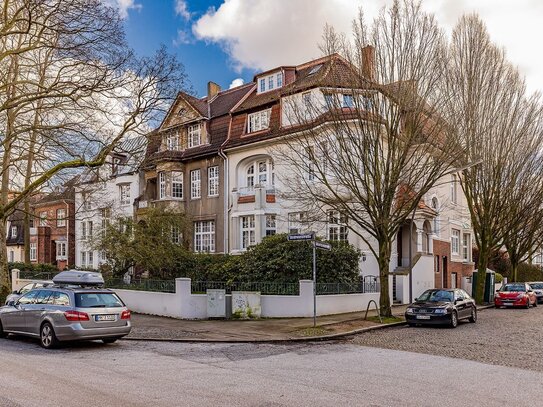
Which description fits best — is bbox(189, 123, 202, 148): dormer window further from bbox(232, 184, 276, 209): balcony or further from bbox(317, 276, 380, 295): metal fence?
bbox(317, 276, 380, 295): metal fence

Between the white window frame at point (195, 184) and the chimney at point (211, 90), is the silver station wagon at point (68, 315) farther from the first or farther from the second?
the chimney at point (211, 90)

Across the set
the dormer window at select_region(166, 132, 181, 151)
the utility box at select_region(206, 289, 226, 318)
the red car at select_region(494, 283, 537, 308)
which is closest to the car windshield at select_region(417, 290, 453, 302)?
the utility box at select_region(206, 289, 226, 318)

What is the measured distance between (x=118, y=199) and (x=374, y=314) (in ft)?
78.7

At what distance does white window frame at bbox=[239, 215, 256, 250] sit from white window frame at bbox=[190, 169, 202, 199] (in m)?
4.35

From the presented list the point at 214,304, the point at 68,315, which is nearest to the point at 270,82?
the point at 214,304

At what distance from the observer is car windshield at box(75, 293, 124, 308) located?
1296 cm

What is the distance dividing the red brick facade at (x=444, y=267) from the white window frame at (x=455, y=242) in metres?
0.80

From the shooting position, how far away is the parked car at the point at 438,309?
18.7 metres

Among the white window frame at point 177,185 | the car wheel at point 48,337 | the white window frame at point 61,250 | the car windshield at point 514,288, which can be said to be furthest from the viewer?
the white window frame at point 61,250

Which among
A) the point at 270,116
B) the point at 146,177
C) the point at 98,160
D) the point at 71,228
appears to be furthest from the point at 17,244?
the point at 98,160

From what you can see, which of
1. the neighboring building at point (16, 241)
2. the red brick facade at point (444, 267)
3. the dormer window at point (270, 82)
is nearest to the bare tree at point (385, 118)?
the dormer window at point (270, 82)

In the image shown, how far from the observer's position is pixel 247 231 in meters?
30.9

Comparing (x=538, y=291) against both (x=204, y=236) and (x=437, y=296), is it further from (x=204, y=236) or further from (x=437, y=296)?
(x=204, y=236)

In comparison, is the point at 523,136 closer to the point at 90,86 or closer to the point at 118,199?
the point at 90,86
